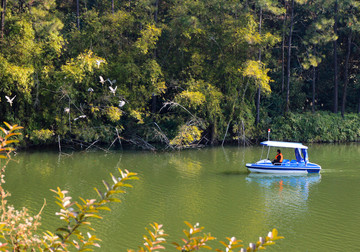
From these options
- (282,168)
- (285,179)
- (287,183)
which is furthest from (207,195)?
(282,168)

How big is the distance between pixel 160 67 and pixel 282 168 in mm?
12081

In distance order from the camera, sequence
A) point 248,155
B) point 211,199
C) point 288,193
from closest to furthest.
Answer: point 211,199, point 288,193, point 248,155

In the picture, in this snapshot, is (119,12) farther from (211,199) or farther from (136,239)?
(136,239)

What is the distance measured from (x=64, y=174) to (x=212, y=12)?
1668 centimetres

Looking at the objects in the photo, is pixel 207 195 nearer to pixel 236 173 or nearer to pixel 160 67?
pixel 236 173

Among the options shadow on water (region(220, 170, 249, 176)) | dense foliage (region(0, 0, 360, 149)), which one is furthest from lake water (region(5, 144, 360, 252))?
dense foliage (region(0, 0, 360, 149))

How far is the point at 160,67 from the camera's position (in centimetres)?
3066

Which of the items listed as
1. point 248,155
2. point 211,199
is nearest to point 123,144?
point 248,155

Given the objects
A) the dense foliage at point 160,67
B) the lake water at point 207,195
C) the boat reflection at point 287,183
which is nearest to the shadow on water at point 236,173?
the lake water at point 207,195

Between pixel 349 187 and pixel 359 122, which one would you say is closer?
pixel 349 187

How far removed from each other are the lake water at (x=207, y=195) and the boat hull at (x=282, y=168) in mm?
382

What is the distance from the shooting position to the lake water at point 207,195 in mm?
13711

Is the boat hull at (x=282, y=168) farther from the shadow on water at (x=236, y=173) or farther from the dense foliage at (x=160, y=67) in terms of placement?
the dense foliage at (x=160, y=67)

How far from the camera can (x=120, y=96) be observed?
29.3 metres
